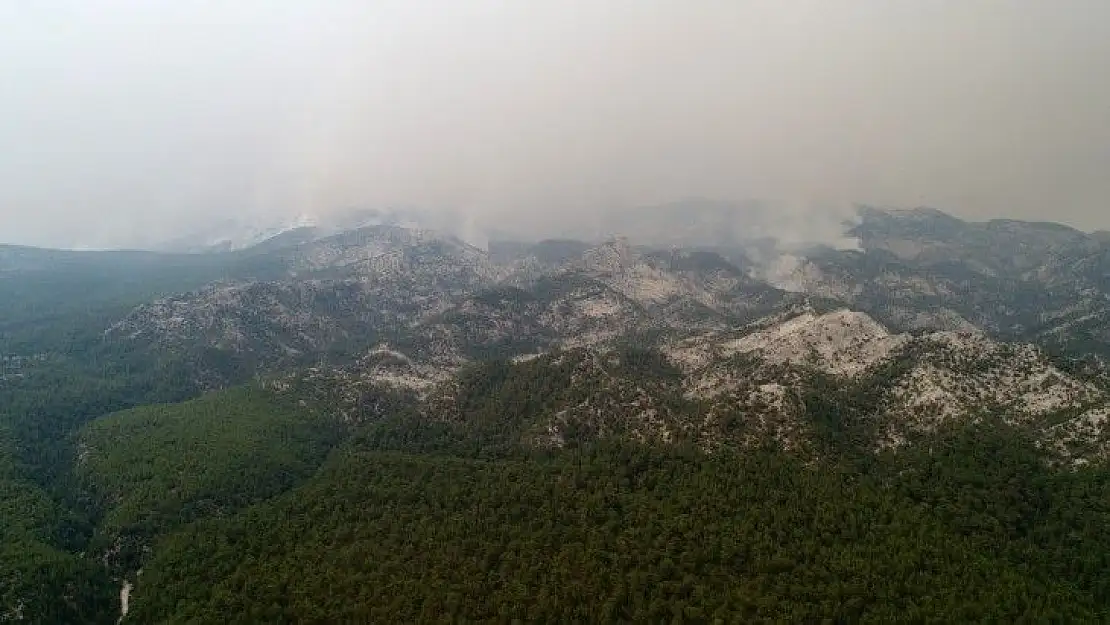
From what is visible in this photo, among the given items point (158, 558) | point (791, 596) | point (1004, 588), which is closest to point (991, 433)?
point (1004, 588)

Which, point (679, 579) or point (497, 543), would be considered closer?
point (679, 579)

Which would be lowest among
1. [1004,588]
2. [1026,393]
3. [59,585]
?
[59,585]

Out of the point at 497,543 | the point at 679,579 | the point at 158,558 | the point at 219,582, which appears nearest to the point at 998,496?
the point at 679,579

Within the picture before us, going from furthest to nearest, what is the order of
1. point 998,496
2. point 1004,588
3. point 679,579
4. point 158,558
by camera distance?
point 158,558 → point 998,496 → point 679,579 → point 1004,588

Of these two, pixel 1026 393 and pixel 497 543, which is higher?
pixel 1026 393

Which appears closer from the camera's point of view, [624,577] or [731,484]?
[624,577]

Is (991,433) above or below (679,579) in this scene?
above

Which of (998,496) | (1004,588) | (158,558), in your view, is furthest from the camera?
(158,558)

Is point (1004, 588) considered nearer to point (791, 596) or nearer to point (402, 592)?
point (791, 596)

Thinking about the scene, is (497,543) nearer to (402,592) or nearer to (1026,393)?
(402,592)
